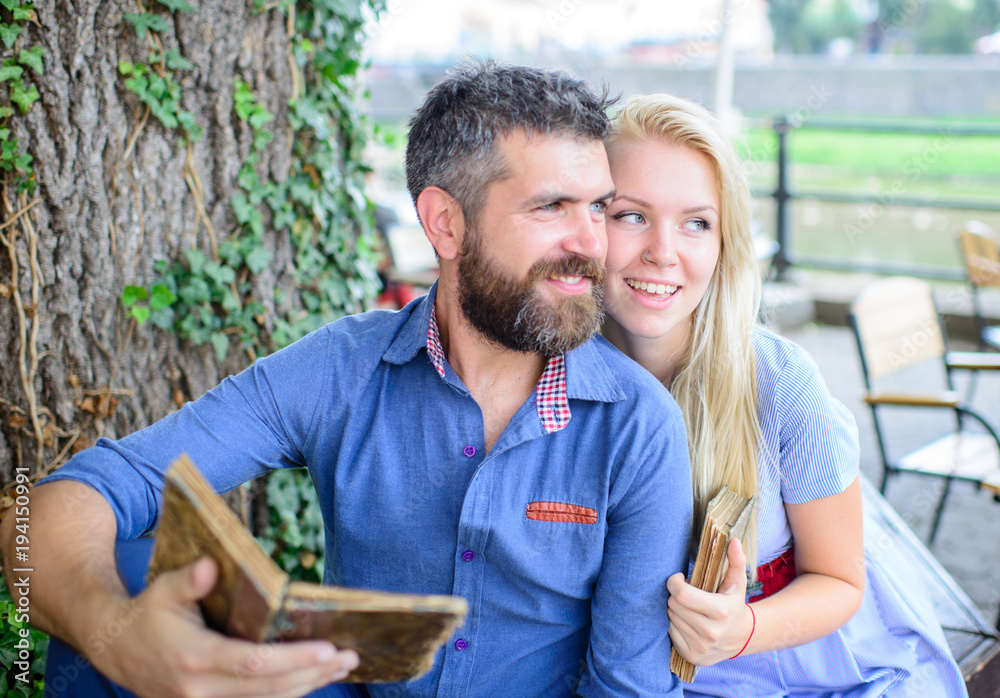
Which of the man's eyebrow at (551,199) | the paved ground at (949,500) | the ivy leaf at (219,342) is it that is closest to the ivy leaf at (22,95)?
the ivy leaf at (219,342)

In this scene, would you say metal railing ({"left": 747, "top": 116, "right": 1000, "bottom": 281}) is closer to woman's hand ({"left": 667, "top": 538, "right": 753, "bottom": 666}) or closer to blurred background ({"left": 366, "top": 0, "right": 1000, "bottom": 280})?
blurred background ({"left": 366, "top": 0, "right": 1000, "bottom": 280})

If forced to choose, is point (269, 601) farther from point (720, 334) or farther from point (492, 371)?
point (720, 334)

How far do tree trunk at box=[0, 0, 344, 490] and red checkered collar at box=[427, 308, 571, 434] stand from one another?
99 centimetres

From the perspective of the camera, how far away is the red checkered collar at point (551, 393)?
5.03 feet

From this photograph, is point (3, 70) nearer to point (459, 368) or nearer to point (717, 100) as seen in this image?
point (459, 368)

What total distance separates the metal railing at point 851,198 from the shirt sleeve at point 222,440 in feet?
17.0

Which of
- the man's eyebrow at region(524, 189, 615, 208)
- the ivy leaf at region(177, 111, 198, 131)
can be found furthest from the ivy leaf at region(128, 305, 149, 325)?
the man's eyebrow at region(524, 189, 615, 208)

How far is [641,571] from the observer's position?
1.46m

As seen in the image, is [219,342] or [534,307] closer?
[534,307]

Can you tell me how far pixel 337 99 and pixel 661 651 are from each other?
1.83 m

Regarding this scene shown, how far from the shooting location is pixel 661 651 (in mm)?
1470

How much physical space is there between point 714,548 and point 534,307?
54 centimetres

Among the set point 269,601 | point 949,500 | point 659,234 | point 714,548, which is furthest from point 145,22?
point 949,500

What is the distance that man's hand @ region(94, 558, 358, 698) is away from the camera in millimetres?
981
